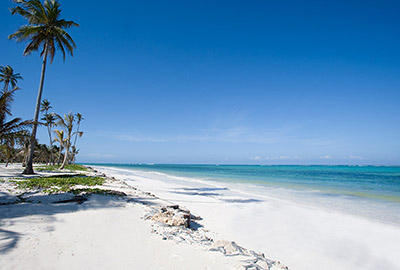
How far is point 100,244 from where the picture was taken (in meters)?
3.96

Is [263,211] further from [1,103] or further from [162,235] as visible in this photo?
[1,103]

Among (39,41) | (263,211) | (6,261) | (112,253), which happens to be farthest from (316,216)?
(39,41)

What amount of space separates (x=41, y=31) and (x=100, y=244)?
2008cm

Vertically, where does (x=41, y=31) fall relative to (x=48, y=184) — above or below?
above

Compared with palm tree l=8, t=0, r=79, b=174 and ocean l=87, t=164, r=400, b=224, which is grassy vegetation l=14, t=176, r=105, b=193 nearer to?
palm tree l=8, t=0, r=79, b=174

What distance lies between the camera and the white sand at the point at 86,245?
3258 millimetres

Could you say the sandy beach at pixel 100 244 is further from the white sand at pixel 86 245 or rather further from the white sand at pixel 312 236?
the white sand at pixel 312 236

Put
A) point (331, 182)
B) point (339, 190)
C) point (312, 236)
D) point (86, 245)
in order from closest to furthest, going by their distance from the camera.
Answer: point (86, 245), point (312, 236), point (339, 190), point (331, 182)

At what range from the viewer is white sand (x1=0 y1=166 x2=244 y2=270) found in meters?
3.26

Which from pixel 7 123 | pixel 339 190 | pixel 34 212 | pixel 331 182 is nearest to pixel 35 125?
pixel 7 123

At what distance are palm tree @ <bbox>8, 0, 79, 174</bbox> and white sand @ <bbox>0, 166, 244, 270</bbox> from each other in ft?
43.8

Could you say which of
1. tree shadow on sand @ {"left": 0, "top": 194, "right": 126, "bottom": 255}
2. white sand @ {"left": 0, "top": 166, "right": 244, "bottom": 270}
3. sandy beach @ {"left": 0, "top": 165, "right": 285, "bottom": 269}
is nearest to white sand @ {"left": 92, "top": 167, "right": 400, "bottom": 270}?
sandy beach @ {"left": 0, "top": 165, "right": 285, "bottom": 269}

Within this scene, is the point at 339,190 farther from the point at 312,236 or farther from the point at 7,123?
the point at 7,123

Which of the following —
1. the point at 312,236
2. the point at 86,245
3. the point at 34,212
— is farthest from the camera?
the point at 312,236
